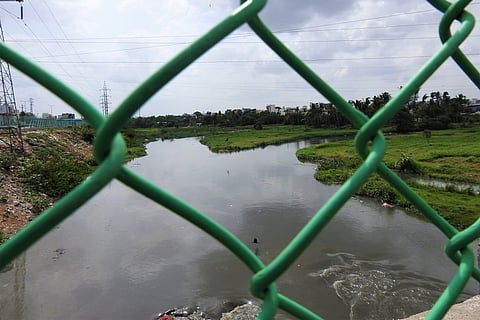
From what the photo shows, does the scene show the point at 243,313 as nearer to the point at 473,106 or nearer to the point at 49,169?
the point at 49,169

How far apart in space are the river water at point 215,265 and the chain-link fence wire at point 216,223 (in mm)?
2776

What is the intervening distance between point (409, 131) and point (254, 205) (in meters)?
19.7

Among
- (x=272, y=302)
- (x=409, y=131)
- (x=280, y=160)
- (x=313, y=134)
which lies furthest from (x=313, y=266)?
(x=313, y=134)

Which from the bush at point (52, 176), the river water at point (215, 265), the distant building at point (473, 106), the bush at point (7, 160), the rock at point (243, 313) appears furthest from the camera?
the distant building at point (473, 106)

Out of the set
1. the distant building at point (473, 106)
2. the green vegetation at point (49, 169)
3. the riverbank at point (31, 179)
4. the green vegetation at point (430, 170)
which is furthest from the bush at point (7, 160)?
the distant building at point (473, 106)

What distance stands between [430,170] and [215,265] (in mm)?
8854

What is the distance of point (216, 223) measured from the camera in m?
0.29

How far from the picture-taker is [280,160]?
16.6 meters

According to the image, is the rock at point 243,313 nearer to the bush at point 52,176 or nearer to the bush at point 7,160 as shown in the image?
the bush at point 52,176

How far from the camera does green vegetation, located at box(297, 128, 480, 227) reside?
24.5 ft

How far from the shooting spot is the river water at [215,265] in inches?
168

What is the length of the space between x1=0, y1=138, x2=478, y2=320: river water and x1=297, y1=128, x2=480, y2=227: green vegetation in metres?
0.57

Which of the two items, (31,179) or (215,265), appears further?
(31,179)

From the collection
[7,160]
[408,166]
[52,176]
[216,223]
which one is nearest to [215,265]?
[216,223]
